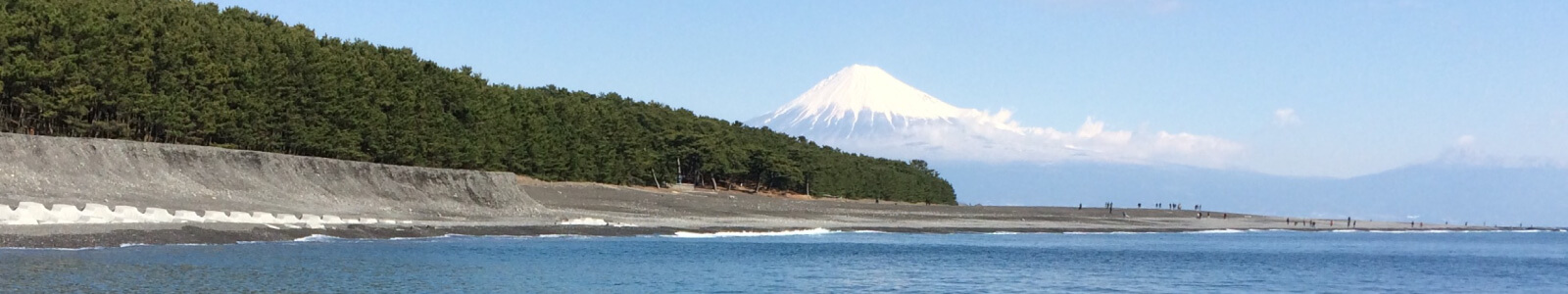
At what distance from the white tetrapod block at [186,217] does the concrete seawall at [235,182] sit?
2.34 m

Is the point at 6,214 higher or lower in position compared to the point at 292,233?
higher

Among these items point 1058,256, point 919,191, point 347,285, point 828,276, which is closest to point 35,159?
point 347,285

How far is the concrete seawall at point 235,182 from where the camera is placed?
5203 cm

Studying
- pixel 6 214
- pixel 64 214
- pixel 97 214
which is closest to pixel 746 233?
pixel 97 214

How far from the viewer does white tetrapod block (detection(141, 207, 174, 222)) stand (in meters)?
49.1

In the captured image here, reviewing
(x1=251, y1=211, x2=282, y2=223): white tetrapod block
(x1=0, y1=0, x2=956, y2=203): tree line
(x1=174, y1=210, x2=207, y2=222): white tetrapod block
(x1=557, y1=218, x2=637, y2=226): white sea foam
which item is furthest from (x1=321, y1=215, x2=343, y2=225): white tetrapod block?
(x1=557, y1=218, x2=637, y2=226): white sea foam

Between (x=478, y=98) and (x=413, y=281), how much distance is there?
201 ft

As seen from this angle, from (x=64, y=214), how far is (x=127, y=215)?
10.7ft

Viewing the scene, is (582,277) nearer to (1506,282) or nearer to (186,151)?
(186,151)

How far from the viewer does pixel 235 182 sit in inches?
2451

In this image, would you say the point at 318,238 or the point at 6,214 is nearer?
Answer: the point at 6,214

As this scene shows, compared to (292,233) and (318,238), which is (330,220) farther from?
(292,233)

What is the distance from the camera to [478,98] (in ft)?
326

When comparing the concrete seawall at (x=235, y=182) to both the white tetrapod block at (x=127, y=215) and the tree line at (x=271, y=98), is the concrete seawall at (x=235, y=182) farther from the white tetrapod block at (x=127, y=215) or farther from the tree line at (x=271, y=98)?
the tree line at (x=271, y=98)
